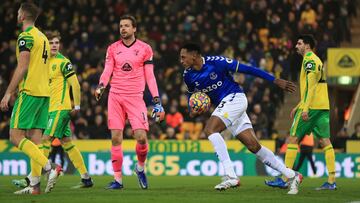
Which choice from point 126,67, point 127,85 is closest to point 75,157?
point 127,85

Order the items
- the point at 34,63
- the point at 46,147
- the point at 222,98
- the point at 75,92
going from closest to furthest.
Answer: the point at 34,63
the point at 222,98
the point at 75,92
the point at 46,147

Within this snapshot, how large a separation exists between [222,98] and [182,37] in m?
16.7

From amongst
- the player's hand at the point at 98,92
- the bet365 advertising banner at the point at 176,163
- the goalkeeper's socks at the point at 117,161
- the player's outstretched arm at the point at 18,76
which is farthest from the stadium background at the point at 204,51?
the player's outstretched arm at the point at 18,76

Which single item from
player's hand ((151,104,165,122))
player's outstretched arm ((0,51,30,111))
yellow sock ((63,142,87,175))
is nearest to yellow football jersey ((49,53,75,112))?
yellow sock ((63,142,87,175))

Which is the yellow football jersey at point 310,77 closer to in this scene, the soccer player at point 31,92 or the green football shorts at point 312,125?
the green football shorts at point 312,125

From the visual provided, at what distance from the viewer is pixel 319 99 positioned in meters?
15.5

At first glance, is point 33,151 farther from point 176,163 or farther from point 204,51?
point 204,51

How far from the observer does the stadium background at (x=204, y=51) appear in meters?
24.0

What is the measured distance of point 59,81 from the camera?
15516 mm

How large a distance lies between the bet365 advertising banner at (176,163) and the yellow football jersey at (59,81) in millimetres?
8254

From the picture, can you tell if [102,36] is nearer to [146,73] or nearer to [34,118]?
[146,73]

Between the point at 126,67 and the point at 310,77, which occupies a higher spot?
the point at 126,67

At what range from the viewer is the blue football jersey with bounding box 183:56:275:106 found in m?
13.4

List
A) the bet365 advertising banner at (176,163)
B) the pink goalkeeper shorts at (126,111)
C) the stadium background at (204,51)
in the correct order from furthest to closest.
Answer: the stadium background at (204,51), the bet365 advertising banner at (176,163), the pink goalkeeper shorts at (126,111)
